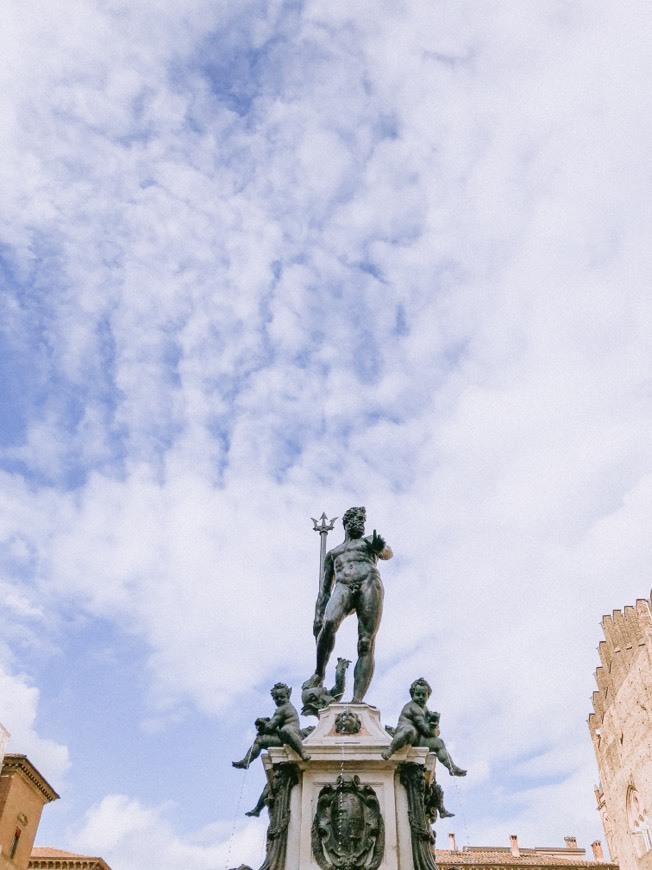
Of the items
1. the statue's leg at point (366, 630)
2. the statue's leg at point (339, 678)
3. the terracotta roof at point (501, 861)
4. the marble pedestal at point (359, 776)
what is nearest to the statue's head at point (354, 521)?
the statue's leg at point (366, 630)

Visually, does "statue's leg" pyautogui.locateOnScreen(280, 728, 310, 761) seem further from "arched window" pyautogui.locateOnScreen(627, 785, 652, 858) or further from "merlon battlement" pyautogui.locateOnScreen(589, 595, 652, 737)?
"arched window" pyautogui.locateOnScreen(627, 785, 652, 858)

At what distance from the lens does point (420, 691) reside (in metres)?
7.50

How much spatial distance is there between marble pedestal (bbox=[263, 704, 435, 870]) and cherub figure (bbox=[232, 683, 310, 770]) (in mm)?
89

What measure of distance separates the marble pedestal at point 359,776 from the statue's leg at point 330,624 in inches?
51.7

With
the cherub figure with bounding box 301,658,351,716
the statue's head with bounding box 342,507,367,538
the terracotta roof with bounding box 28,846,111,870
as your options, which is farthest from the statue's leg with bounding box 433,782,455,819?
the terracotta roof with bounding box 28,846,111,870

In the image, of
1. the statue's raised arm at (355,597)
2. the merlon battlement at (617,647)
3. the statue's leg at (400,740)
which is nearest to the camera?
the statue's leg at (400,740)

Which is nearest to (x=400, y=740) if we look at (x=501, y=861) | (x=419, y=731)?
(x=419, y=731)

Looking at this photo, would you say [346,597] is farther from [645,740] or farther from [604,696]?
[604,696]

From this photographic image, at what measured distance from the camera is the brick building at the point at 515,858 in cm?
3772

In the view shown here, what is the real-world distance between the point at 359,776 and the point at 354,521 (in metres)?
3.10

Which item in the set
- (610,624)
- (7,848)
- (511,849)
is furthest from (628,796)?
(7,848)

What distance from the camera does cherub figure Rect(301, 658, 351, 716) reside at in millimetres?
8188

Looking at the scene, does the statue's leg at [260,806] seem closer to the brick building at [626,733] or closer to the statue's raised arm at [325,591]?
the statue's raised arm at [325,591]

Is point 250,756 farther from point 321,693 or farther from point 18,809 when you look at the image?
point 18,809
